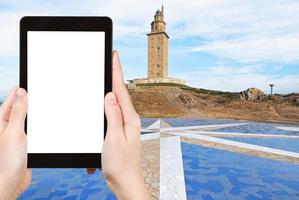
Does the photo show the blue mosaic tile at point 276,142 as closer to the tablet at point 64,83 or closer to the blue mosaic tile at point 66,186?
the blue mosaic tile at point 66,186

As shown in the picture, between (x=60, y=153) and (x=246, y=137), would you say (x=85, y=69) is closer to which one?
(x=60, y=153)

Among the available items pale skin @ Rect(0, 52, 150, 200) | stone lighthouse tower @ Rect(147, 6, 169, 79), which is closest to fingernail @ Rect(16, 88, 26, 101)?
pale skin @ Rect(0, 52, 150, 200)

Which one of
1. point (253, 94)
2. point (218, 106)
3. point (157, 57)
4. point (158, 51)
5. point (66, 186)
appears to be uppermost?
point (158, 51)

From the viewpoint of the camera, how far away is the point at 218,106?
2169cm

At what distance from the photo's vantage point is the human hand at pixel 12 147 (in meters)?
1.04

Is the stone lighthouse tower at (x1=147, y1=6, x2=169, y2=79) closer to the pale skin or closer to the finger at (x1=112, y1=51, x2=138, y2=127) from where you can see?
the finger at (x1=112, y1=51, x2=138, y2=127)

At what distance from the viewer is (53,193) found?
16.6 feet

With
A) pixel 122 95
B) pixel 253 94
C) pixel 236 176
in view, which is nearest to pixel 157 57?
pixel 253 94

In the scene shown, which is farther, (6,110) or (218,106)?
(218,106)

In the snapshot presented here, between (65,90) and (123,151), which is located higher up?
(65,90)

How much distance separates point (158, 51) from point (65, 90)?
44093 millimetres

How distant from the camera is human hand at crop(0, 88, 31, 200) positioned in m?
1.04

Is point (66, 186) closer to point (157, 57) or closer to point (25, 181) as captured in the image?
point (25, 181)

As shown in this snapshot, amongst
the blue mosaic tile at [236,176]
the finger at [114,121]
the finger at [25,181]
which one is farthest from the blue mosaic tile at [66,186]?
the finger at [114,121]
